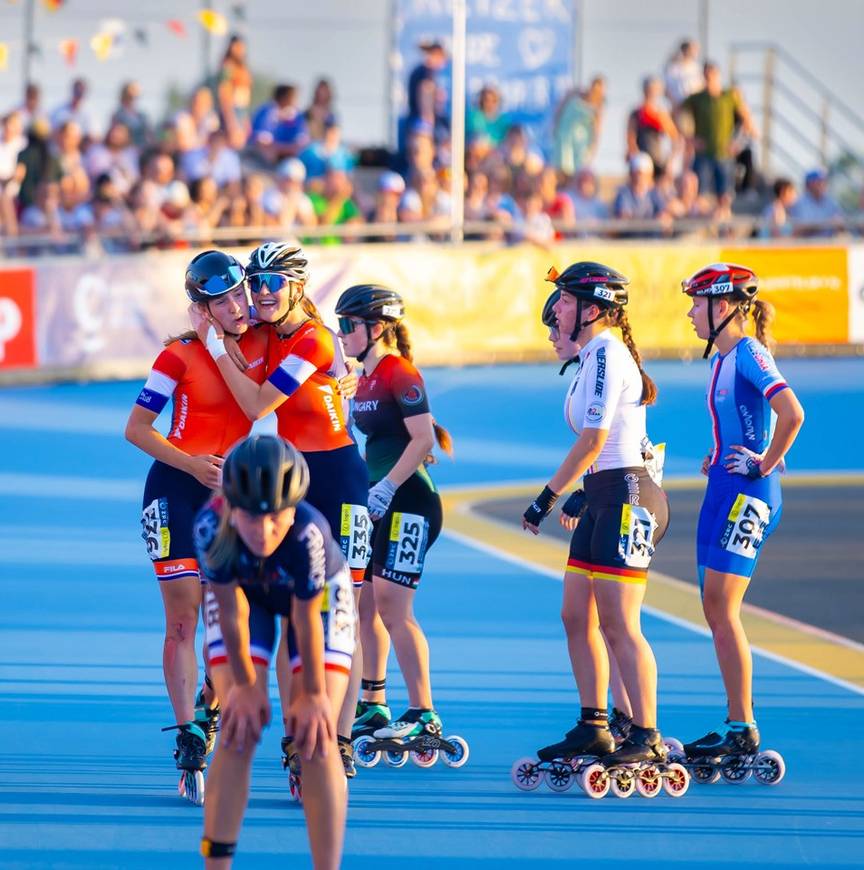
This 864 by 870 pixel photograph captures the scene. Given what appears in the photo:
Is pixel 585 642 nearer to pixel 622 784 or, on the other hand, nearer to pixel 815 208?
pixel 622 784

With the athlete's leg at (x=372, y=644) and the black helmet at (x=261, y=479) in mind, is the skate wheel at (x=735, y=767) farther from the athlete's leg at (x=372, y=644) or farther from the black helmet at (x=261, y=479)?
the black helmet at (x=261, y=479)

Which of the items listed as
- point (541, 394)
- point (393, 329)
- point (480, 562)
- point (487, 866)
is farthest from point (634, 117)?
point (487, 866)

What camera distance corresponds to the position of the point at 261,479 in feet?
16.0

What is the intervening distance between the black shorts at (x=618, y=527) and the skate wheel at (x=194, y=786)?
172 cm

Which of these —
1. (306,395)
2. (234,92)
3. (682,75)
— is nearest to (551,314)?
(306,395)

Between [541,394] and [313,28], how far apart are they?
796 centimetres

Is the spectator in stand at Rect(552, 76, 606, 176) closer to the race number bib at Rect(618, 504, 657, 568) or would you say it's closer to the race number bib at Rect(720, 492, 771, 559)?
the race number bib at Rect(720, 492, 771, 559)

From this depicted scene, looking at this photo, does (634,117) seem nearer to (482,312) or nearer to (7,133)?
(482,312)

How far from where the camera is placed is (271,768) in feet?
23.7

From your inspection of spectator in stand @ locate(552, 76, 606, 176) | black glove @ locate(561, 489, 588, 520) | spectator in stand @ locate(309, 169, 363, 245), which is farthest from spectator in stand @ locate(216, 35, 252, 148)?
black glove @ locate(561, 489, 588, 520)

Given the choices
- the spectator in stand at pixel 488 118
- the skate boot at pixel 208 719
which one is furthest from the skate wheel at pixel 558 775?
the spectator in stand at pixel 488 118

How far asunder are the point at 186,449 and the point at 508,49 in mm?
19097

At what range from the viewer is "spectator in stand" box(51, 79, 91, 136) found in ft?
73.4

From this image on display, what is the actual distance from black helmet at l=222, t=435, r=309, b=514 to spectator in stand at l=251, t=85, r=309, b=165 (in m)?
19.2
